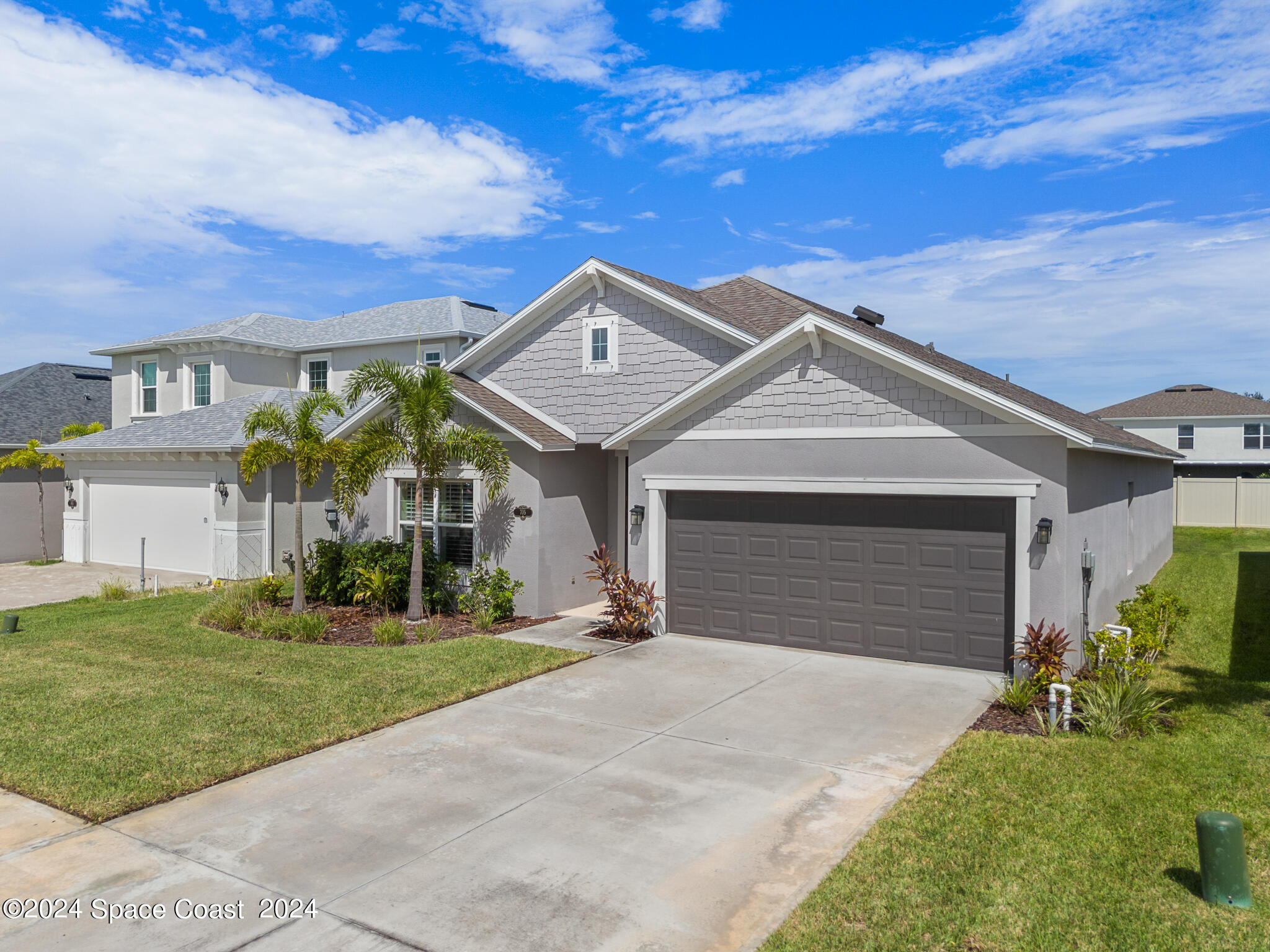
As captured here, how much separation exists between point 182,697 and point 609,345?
30.7ft

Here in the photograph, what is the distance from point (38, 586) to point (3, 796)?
1417 centimetres

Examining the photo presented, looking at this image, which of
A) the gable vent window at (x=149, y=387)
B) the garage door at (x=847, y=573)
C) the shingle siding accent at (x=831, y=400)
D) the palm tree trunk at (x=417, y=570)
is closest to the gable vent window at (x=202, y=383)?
the gable vent window at (x=149, y=387)

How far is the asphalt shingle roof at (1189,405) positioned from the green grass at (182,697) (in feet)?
127

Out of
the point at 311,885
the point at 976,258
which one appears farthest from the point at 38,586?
the point at 976,258

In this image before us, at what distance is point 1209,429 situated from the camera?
126 ft

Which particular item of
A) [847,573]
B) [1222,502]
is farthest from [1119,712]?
[1222,502]

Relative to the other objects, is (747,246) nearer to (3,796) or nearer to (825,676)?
(825,676)

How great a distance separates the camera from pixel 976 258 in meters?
24.2

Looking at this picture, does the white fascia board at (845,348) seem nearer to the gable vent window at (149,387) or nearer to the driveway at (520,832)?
the driveway at (520,832)

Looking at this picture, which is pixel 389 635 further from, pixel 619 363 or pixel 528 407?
pixel 619 363

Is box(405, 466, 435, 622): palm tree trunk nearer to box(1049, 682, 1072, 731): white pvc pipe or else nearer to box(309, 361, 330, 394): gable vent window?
box(1049, 682, 1072, 731): white pvc pipe

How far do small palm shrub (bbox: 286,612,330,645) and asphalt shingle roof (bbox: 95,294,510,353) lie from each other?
14695mm

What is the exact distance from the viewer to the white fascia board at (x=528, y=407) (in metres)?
15.1

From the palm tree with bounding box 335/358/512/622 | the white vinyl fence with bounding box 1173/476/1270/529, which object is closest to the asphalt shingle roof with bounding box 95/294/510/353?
the palm tree with bounding box 335/358/512/622
